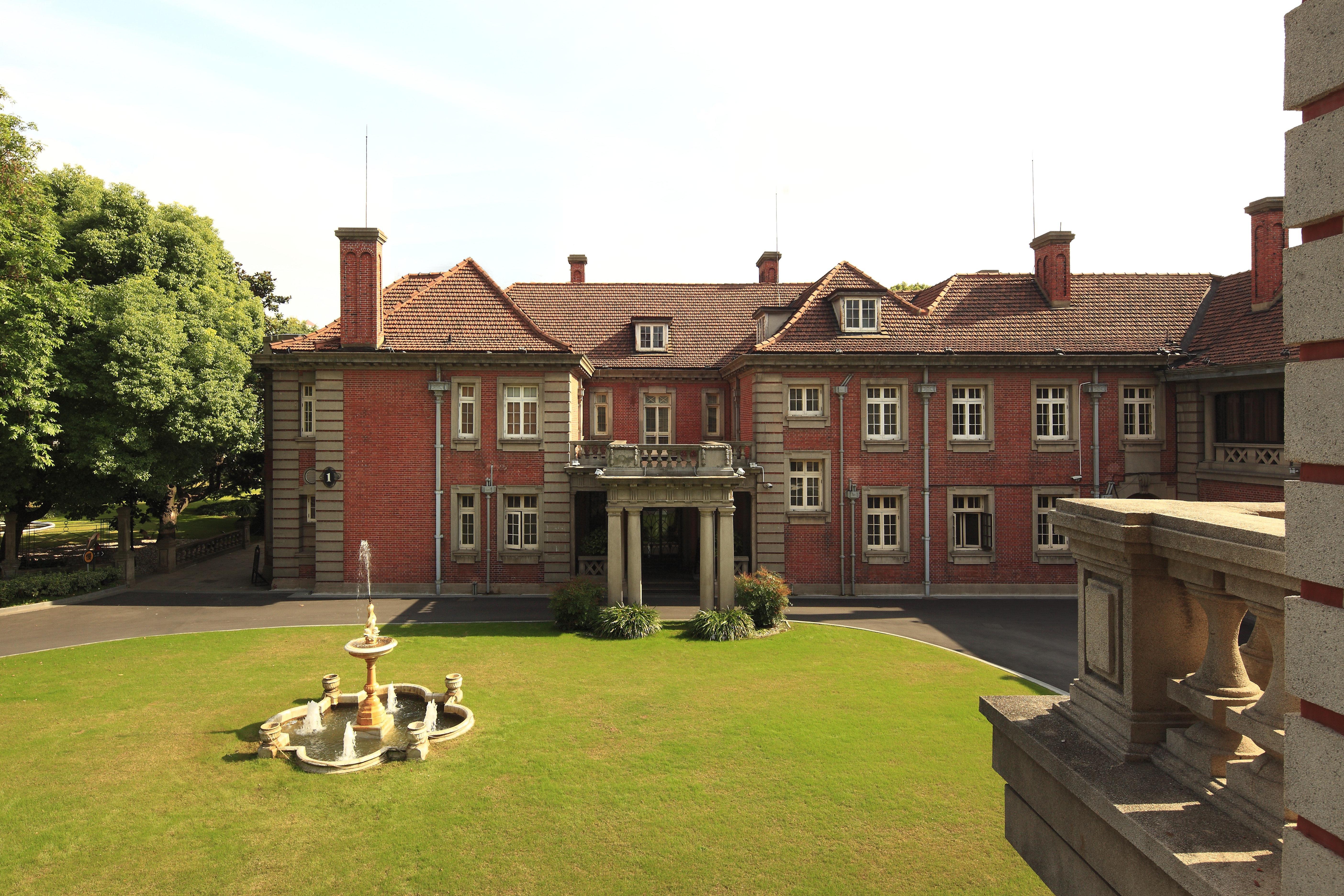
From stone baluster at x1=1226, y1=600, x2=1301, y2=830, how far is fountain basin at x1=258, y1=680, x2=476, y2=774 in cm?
1173

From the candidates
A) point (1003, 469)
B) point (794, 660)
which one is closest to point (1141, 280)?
point (1003, 469)

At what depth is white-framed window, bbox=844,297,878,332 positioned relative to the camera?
2628cm

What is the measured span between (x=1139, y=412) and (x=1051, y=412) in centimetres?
337

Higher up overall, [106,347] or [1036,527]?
[106,347]

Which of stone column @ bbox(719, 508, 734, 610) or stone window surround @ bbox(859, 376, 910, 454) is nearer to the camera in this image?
stone column @ bbox(719, 508, 734, 610)

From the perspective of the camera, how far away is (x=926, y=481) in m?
25.4

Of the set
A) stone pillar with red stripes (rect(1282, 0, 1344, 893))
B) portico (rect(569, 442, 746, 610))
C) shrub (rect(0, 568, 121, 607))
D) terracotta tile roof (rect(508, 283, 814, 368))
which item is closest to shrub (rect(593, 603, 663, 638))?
portico (rect(569, 442, 746, 610))

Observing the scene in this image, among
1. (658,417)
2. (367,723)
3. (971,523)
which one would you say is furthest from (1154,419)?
(367,723)

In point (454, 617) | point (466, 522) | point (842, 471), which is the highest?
point (842, 471)

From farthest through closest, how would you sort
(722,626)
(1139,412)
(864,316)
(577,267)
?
(577,267) < (864,316) < (1139,412) < (722,626)

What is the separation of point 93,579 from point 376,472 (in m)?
10.9

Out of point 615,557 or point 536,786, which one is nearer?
point 536,786

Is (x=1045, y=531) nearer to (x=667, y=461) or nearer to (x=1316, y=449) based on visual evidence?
(x=667, y=461)

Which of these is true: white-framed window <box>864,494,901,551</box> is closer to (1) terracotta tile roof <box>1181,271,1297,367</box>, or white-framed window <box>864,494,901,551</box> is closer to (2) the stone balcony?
(1) terracotta tile roof <box>1181,271,1297,367</box>
